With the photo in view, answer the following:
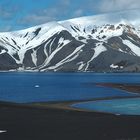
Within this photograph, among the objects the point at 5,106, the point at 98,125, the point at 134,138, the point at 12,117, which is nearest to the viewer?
the point at 134,138

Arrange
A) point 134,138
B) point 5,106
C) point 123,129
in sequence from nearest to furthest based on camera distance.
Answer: point 134,138, point 123,129, point 5,106

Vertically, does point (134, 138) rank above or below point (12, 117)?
below

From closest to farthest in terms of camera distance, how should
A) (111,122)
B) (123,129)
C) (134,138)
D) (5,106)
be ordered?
(134,138), (123,129), (111,122), (5,106)

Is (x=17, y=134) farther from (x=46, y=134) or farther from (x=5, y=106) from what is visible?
(x=5, y=106)

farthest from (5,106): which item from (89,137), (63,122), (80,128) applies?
(89,137)

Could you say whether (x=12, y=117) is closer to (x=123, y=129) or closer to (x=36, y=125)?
(x=36, y=125)

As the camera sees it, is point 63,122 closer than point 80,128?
No

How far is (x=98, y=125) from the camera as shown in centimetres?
3133

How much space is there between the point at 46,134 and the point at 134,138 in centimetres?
500

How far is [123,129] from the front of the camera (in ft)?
94.9

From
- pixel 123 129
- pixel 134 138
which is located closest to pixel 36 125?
pixel 123 129

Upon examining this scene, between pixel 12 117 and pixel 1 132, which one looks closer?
pixel 1 132

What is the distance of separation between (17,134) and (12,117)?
34.9ft

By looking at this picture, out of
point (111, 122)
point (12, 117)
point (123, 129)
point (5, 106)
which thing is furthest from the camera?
point (5, 106)
